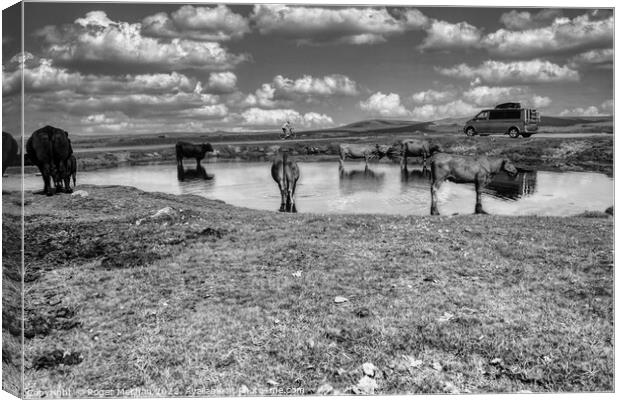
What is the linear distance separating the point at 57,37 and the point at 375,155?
6.70 m

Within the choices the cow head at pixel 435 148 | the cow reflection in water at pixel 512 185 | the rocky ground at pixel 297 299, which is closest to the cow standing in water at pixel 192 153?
the rocky ground at pixel 297 299

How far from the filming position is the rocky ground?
23.6 ft

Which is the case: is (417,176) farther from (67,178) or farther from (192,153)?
(67,178)

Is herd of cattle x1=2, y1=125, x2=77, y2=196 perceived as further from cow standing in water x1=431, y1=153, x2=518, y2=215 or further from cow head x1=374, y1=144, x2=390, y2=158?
cow standing in water x1=431, y1=153, x2=518, y2=215

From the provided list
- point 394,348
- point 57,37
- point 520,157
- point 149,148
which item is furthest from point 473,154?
point 57,37

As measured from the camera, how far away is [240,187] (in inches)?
437

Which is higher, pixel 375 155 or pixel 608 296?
pixel 375 155

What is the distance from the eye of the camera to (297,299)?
27.6ft

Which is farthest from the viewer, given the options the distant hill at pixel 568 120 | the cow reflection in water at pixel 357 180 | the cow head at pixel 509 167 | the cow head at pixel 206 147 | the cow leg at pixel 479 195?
the cow head at pixel 206 147

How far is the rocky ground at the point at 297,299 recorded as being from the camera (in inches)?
283

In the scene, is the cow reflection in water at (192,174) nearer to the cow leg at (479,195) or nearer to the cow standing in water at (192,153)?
the cow standing in water at (192,153)

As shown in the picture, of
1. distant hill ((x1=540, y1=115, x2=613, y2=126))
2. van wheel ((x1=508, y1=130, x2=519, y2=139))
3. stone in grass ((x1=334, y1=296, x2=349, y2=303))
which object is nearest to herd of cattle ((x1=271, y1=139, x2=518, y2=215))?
van wheel ((x1=508, y1=130, x2=519, y2=139))

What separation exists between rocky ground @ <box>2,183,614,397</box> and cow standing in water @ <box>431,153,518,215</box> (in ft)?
1.45

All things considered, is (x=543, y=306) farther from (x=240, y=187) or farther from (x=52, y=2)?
(x=52, y=2)
